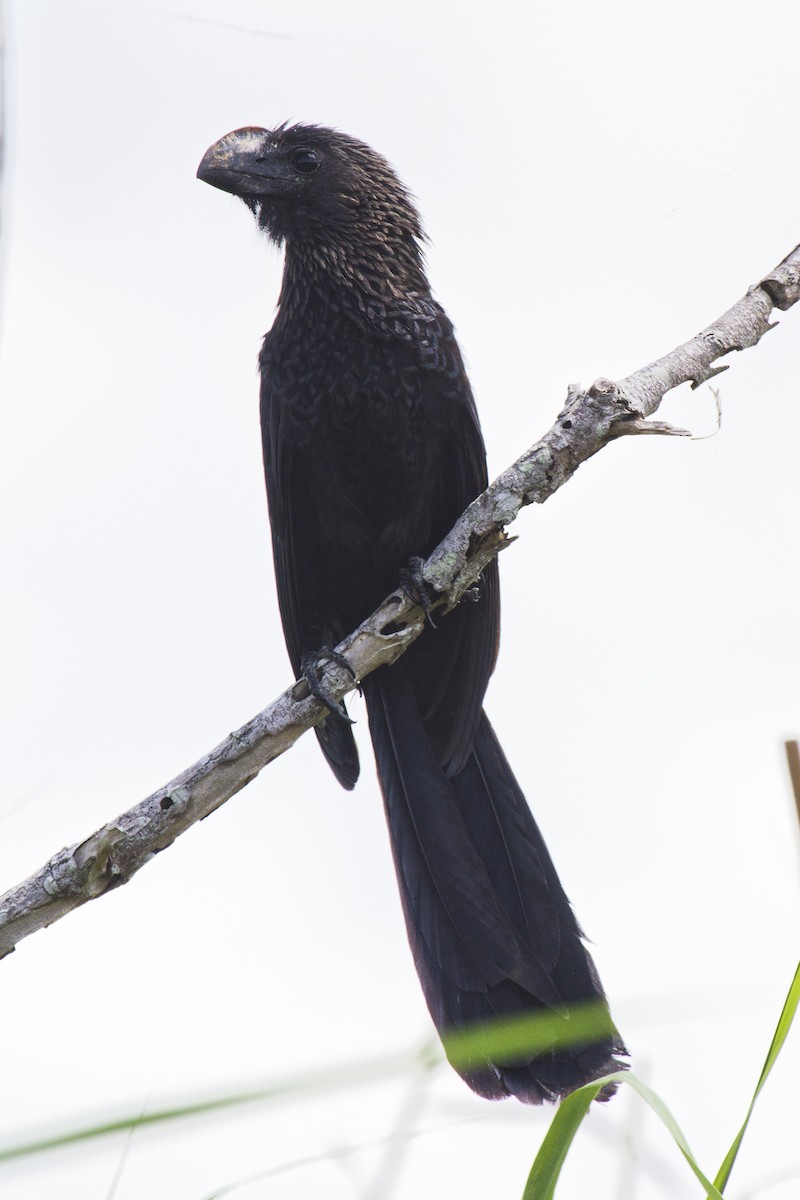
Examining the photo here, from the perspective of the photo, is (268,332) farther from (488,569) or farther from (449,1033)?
(449,1033)

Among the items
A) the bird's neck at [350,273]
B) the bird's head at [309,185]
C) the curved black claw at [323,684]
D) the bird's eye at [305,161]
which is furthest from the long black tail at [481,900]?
the bird's eye at [305,161]

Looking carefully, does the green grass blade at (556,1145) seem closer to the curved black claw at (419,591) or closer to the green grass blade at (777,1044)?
the green grass blade at (777,1044)

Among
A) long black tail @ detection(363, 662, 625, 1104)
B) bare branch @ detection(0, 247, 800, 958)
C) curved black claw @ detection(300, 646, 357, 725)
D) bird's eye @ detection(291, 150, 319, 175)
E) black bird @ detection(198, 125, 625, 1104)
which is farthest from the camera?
bird's eye @ detection(291, 150, 319, 175)

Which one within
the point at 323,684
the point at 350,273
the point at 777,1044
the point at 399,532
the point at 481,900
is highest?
the point at 350,273

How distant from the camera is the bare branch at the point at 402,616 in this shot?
6.35ft

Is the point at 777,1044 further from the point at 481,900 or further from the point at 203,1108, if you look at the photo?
the point at 481,900

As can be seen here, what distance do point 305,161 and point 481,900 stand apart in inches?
77.0

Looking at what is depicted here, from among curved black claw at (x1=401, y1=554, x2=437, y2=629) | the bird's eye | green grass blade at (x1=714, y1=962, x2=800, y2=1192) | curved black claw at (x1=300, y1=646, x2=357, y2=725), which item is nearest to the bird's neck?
the bird's eye

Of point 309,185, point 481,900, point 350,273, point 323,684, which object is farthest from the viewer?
point 309,185

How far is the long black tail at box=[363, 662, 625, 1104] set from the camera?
2336mm

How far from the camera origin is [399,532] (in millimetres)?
2828

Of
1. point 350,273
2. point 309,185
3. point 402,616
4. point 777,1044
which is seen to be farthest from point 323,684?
point 309,185

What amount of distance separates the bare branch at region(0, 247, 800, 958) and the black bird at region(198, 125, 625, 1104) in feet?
1.72

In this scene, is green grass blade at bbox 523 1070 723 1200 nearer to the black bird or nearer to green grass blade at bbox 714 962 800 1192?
green grass blade at bbox 714 962 800 1192
